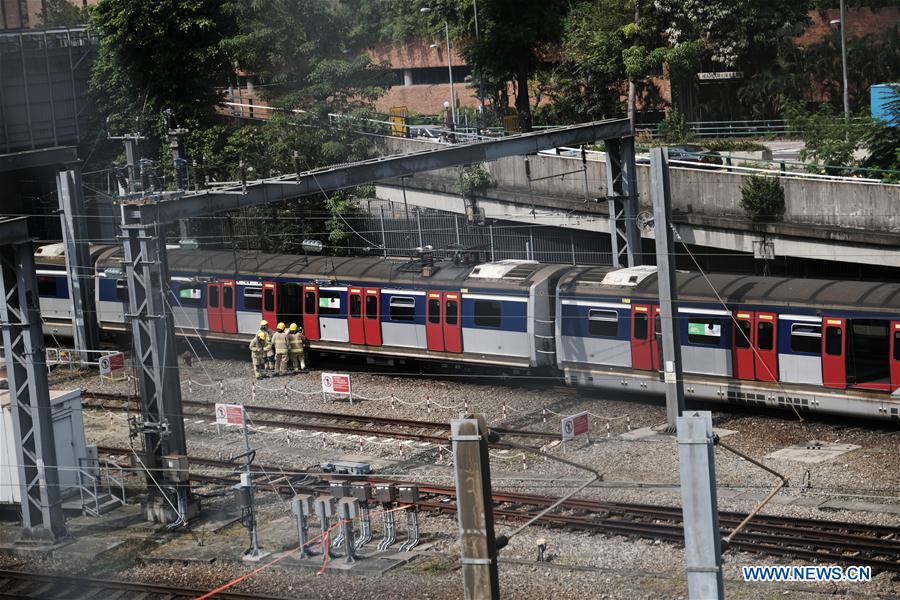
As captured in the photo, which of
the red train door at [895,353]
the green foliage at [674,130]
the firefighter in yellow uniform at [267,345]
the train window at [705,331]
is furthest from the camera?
the green foliage at [674,130]

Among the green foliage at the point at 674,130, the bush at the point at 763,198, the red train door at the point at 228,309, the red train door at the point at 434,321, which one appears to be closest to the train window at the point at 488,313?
the red train door at the point at 434,321

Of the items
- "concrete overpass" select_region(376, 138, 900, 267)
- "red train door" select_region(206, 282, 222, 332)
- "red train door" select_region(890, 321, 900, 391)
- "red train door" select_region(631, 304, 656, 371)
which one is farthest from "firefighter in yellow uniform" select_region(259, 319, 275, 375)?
"red train door" select_region(890, 321, 900, 391)

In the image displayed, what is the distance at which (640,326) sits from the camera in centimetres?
2316

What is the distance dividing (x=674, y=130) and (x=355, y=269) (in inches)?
726

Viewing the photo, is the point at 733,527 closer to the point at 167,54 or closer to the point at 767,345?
the point at 767,345

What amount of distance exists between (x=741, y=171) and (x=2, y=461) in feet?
73.0

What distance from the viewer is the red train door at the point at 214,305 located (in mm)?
31391

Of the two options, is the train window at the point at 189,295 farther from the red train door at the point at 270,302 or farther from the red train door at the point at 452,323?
the red train door at the point at 452,323

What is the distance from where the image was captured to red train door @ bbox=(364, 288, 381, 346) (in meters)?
28.0

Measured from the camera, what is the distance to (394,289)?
2755 centimetres

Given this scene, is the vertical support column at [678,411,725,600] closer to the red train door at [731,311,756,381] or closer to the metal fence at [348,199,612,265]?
the red train door at [731,311,756,381]

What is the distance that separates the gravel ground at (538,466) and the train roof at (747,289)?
8.02ft

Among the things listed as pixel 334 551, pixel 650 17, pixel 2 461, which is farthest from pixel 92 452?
pixel 650 17

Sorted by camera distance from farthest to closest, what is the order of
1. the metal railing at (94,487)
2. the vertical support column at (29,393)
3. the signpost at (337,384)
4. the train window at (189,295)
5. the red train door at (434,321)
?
the train window at (189,295) < the red train door at (434,321) < the signpost at (337,384) < the metal railing at (94,487) < the vertical support column at (29,393)
